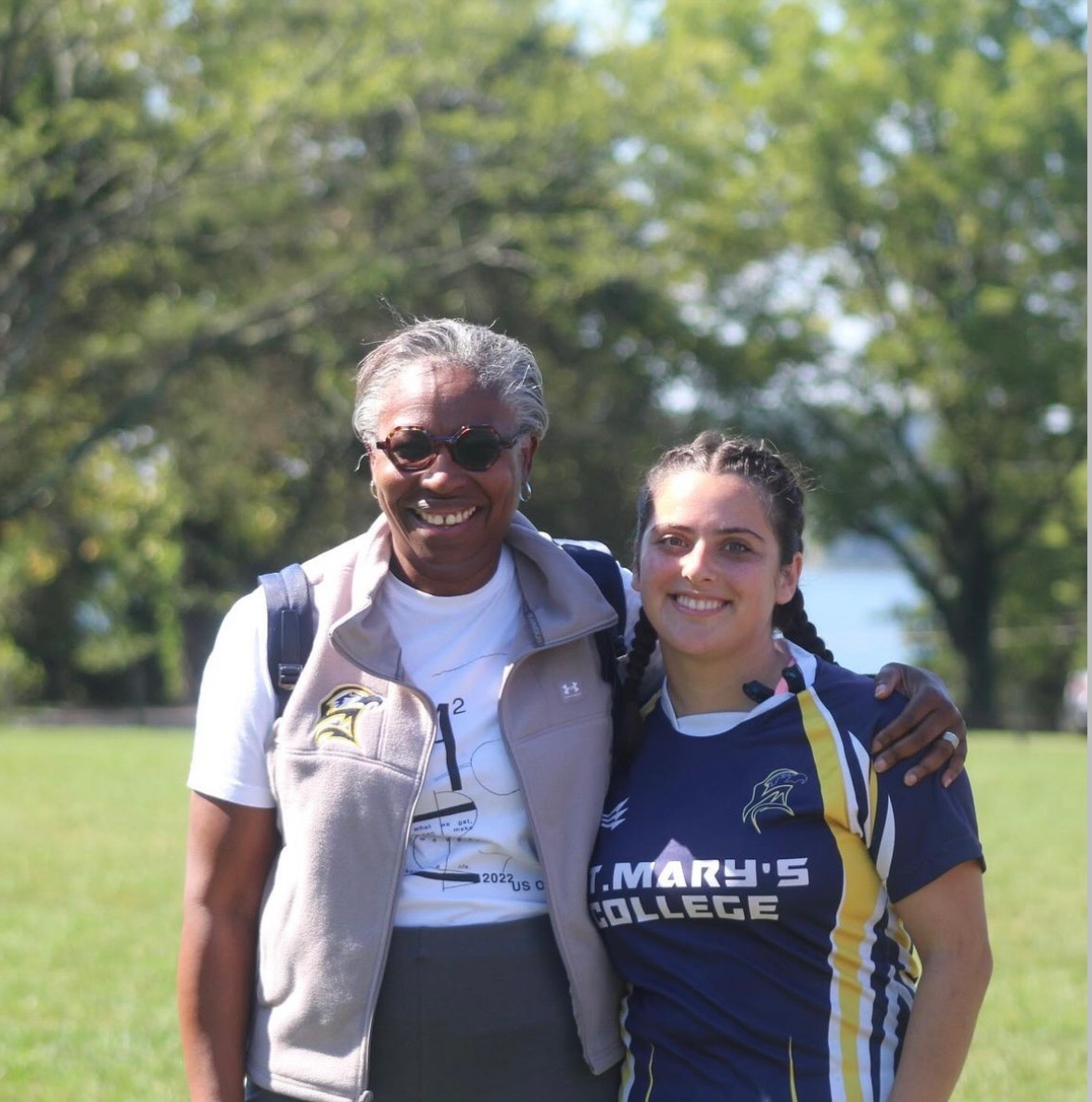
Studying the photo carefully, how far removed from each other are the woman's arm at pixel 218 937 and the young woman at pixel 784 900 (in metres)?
0.61

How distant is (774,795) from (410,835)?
0.62 metres

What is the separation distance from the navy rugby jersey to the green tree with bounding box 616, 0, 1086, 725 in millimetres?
28817

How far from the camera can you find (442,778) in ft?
9.09

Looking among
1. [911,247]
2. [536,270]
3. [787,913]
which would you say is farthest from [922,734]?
[911,247]

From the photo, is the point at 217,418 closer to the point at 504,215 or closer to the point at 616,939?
the point at 504,215

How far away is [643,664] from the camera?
304 cm

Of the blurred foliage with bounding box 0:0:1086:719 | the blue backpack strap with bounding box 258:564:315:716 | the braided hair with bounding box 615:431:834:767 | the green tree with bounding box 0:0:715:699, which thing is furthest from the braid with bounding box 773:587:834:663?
the blurred foliage with bounding box 0:0:1086:719

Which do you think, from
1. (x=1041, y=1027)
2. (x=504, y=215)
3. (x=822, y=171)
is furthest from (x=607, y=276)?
(x=1041, y=1027)

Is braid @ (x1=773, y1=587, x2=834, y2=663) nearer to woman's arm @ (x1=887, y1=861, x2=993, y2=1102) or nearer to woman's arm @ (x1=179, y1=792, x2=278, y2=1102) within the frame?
woman's arm @ (x1=887, y1=861, x2=993, y2=1102)

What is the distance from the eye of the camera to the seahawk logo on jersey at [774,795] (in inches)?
106

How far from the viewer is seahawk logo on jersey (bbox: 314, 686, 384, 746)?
275 centimetres

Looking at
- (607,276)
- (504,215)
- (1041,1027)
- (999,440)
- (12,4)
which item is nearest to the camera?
(1041,1027)

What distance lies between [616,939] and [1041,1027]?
4725 millimetres

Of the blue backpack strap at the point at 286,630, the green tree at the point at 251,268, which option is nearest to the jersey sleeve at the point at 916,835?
the blue backpack strap at the point at 286,630
